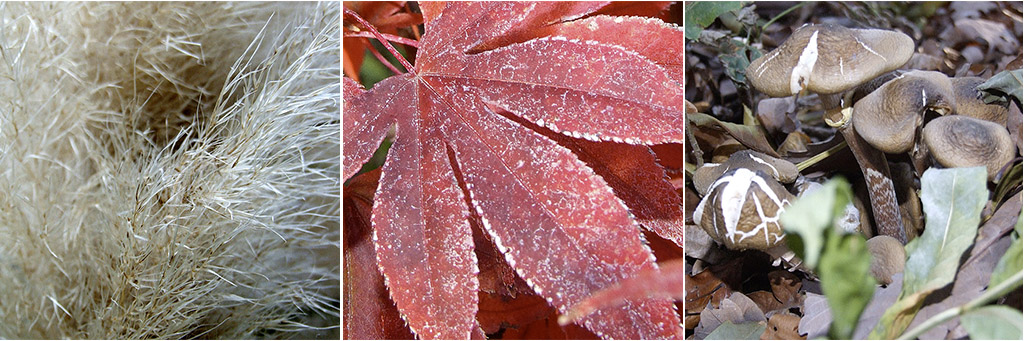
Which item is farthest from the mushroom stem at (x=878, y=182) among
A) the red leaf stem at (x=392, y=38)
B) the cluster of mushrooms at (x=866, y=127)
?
the red leaf stem at (x=392, y=38)

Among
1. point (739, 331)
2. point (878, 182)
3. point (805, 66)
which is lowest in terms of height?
point (739, 331)

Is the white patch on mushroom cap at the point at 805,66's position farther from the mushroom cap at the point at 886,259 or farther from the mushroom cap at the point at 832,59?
the mushroom cap at the point at 886,259

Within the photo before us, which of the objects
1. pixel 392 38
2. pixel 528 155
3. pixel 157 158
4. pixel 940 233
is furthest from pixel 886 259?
pixel 157 158

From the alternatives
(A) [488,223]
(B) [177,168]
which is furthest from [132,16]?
(A) [488,223]

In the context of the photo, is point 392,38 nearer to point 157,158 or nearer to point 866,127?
point 157,158

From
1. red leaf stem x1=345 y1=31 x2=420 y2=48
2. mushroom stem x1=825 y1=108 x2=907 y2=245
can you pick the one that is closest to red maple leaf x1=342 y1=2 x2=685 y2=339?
red leaf stem x1=345 y1=31 x2=420 y2=48

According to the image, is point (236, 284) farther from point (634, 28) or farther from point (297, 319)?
point (634, 28)

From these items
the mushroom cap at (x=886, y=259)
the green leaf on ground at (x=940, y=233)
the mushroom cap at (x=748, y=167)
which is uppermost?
the mushroom cap at (x=748, y=167)
